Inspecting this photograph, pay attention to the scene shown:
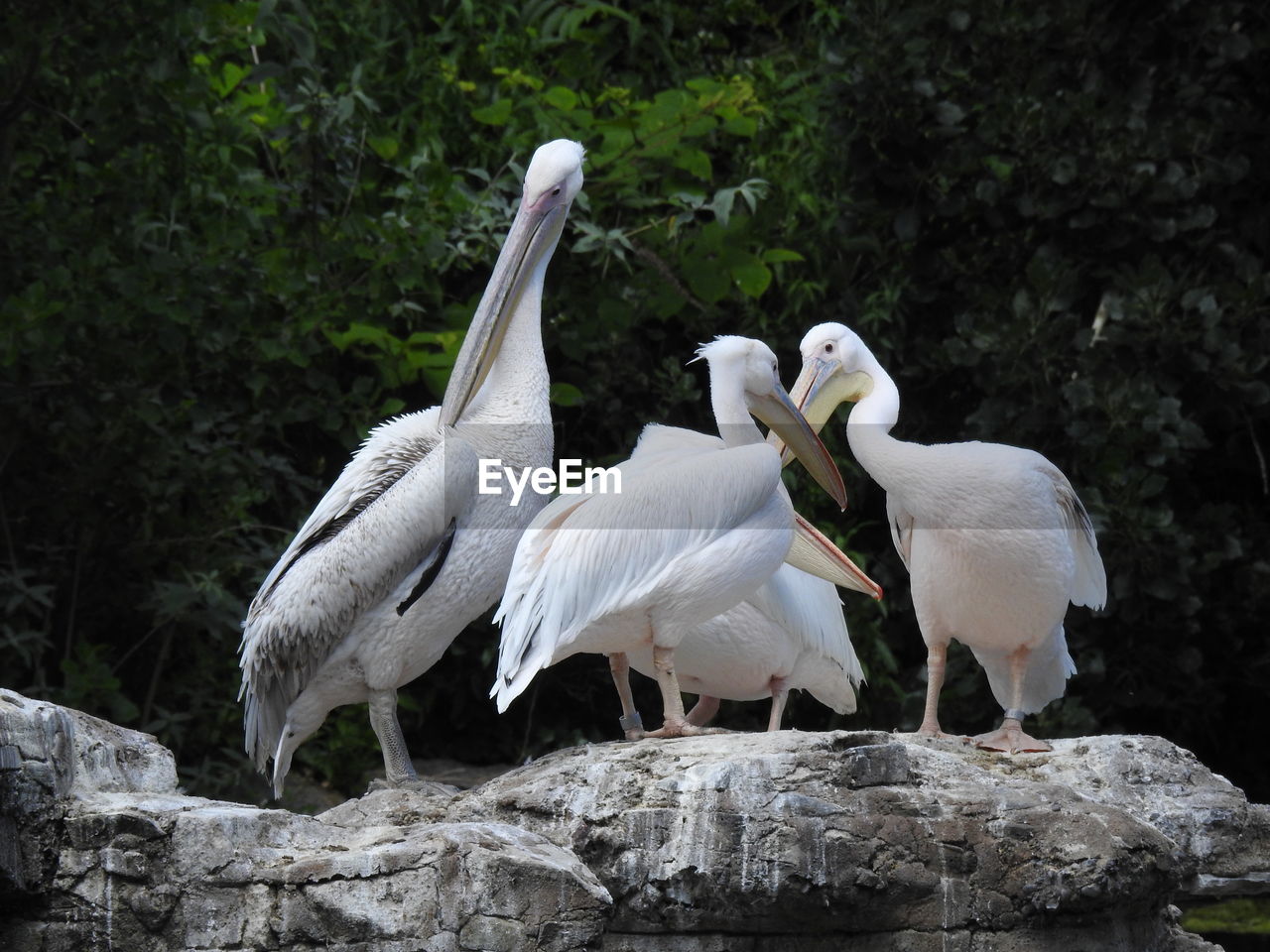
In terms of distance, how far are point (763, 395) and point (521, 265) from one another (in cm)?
89

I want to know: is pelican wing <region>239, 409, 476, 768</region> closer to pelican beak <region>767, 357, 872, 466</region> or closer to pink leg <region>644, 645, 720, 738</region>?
pink leg <region>644, 645, 720, 738</region>

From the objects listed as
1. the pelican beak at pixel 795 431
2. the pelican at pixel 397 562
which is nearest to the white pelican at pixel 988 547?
the pelican beak at pixel 795 431

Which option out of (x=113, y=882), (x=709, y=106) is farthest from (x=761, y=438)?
(x=709, y=106)

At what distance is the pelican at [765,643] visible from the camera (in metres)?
5.39

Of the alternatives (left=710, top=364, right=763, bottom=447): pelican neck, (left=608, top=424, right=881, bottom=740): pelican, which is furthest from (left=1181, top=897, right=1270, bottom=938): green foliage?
(left=710, top=364, right=763, bottom=447): pelican neck

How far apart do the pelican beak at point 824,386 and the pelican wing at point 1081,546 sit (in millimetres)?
751

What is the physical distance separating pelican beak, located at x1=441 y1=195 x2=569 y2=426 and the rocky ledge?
144 centimetres

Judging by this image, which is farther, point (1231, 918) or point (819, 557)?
point (1231, 918)

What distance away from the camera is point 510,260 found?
5758mm

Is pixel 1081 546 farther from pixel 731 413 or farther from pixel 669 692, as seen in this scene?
pixel 669 692

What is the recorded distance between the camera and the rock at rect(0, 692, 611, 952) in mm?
3793

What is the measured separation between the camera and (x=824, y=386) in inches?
235

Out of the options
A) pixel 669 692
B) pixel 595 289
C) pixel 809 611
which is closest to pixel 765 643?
pixel 809 611

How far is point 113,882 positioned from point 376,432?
1906 mm
